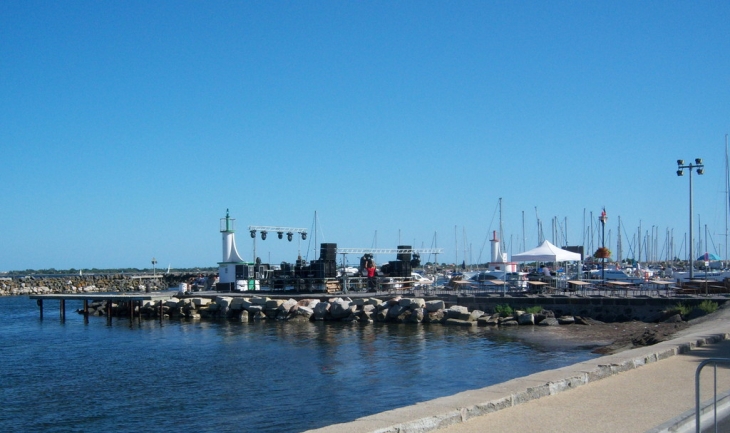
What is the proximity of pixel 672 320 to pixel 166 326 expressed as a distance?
992 inches

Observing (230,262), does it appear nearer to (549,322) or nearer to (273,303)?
(273,303)

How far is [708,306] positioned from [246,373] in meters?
18.3

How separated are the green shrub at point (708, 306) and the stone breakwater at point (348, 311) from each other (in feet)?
15.4

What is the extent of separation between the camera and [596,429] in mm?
8492

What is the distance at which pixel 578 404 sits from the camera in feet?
32.6

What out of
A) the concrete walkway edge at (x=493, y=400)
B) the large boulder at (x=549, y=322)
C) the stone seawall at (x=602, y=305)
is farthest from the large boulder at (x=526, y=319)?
the concrete walkway edge at (x=493, y=400)

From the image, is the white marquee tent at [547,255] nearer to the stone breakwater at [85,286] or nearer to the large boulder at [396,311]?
the large boulder at [396,311]

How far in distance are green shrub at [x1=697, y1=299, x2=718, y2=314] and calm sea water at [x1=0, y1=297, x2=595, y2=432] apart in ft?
24.6

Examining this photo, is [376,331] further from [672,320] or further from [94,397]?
[94,397]

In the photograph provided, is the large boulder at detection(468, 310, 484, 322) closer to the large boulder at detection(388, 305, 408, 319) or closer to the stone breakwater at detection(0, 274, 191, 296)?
the large boulder at detection(388, 305, 408, 319)

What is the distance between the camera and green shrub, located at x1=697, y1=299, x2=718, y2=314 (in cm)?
2628

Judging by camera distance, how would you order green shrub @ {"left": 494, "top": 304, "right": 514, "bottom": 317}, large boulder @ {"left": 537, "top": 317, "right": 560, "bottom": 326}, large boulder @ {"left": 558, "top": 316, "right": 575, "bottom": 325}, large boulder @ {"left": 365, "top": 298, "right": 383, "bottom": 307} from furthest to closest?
large boulder @ {"left": 365, "top": 298, "right": 383, "bottom": 307}
green shrub @ {"left": 494, "top": 304, "right": 514, "bottom": 317}
large boulder @ {"left": 558, "top": 316, "right": 575, "bottom": 325}
large boulder @ {"left": 537, "top": 317, "right": 560, "bottom": 326}

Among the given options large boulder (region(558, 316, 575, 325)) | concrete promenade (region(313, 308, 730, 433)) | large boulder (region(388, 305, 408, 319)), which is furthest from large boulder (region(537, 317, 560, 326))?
concrete promenade (region(313, 308, 730, 433))

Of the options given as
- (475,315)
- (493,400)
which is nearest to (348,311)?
(475,315)
